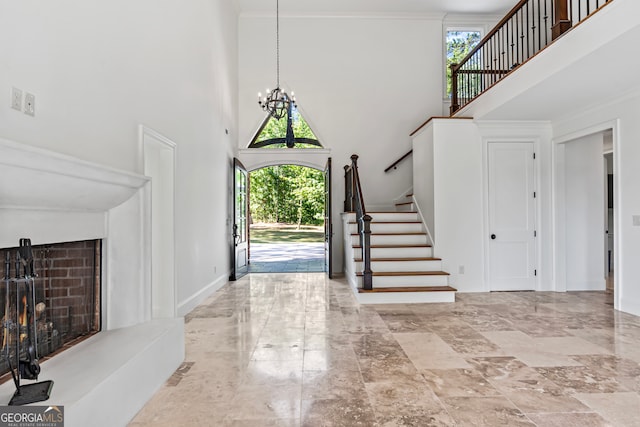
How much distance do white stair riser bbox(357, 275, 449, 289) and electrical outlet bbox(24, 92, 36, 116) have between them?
13.3 ft

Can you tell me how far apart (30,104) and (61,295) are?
117cm

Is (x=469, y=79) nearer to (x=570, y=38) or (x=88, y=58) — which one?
(x=570, y=38)

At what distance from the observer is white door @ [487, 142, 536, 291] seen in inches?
221

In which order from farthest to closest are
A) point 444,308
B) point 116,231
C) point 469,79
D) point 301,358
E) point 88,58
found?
point 469,79, point 444,308, point 301,358, point 116,231, point 88,58

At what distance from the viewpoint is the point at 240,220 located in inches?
276

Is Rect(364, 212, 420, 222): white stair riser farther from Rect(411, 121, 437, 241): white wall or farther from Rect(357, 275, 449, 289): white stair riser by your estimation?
Rect(357, 275, 449, 289): white stair riser

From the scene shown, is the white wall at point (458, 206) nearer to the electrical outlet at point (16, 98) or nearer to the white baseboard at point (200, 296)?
the white baseboard at point (200, 296)

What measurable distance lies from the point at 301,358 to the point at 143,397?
1178 mm

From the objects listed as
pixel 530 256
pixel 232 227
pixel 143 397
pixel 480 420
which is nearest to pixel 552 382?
pixel 480 420

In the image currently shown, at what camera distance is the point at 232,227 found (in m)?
6.57

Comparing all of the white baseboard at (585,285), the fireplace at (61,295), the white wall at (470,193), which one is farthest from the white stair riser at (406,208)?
the fireplace at (61,295)

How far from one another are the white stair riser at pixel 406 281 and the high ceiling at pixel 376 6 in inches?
214

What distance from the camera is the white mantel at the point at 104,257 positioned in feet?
5.45

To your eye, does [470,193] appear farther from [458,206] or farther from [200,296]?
[200,296]
